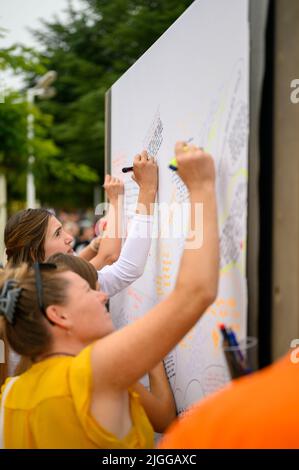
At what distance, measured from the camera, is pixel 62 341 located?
1594 millimetres

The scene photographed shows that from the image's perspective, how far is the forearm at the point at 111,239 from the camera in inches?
111

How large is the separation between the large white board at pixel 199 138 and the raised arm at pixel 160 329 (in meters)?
0.04

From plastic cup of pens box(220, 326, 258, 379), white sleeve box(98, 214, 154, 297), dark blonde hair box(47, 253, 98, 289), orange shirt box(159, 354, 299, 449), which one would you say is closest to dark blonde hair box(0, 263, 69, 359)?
dark blonde hair box(47, 253, 98, 289)

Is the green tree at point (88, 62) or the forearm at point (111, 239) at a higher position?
the green tree at point (88, 62)

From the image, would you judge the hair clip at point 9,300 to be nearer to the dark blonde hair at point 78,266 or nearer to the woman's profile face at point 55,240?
the dark blonde hair at point 78,266

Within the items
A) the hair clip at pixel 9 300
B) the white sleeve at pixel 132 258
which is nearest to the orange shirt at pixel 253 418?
the hair clip at pixel 9 300

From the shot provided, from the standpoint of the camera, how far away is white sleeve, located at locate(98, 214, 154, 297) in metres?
2.31

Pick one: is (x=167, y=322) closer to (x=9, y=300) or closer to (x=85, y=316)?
(x=85, y=316)

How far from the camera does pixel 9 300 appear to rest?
159 centimetres

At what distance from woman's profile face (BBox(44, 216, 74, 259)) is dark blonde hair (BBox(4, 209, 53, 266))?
2 centimetres

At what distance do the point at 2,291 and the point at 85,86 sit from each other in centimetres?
1805

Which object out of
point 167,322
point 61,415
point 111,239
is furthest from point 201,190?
point 111,239

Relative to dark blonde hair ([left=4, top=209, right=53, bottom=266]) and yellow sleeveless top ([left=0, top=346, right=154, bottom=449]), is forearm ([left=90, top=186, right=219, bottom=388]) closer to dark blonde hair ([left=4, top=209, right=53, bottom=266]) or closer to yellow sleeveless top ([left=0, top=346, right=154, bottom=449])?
yellow sleeveless top ([left=0, top=346, right=154, bottom=449])
